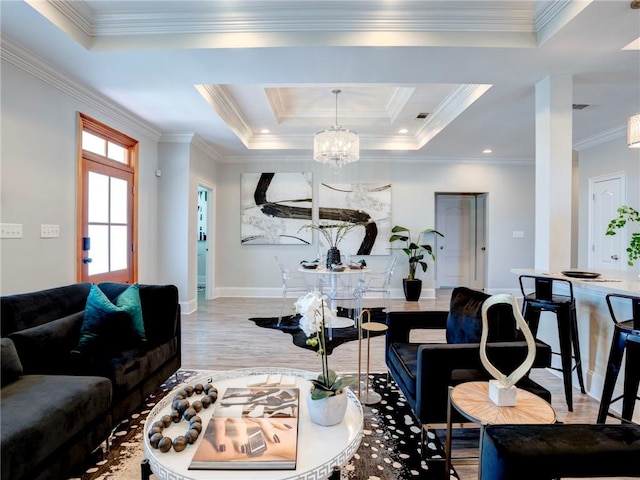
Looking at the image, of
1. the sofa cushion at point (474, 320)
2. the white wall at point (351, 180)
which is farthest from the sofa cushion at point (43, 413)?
the white wall at point (351, 180)

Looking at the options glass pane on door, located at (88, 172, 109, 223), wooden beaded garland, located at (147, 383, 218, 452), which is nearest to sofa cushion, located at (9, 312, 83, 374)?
wooden beaded garland, located at (147, 383, 218, 452)

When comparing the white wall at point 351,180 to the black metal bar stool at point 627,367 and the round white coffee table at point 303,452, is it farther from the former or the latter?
the round white coffee table at point 303,452

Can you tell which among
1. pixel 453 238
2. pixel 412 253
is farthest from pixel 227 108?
pixel 453 238

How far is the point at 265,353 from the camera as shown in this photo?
3.60m

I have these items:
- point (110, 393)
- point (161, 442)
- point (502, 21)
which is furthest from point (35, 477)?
point (502, 21)

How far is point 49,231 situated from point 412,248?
5.65m

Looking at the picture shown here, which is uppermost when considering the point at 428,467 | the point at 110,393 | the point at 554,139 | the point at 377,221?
the point at 554,139

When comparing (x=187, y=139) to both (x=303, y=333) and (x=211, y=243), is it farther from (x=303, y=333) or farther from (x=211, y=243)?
(x=303, y=333)

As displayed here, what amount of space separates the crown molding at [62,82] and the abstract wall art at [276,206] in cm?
242

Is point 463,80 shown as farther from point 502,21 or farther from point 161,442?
point 161,442

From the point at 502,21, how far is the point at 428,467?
132 inches

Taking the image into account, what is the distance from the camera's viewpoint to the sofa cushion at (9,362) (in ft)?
5.94

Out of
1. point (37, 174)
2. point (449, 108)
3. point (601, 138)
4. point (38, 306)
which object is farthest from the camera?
point (601, 138)

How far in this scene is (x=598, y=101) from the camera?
4.09m
